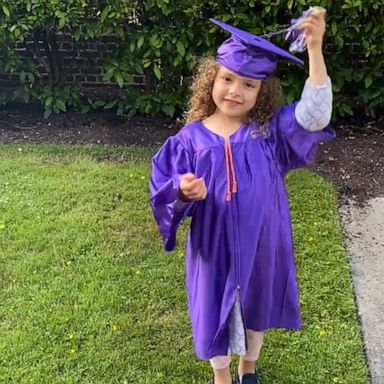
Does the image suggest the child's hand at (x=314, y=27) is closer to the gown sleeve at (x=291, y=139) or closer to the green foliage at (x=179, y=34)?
the gown sleeve at (x=291, y=139)

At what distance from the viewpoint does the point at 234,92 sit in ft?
7.75

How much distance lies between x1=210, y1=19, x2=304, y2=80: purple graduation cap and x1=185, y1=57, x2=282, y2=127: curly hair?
0.25 feet

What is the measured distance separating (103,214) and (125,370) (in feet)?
4.92

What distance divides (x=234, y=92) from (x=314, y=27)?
0.36 metres

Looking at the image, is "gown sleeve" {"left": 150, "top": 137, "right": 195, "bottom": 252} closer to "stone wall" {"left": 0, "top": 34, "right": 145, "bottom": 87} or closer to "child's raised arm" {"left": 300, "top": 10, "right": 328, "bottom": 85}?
"child's raised arm" {"left": 300, "top": 10, "right": 328, "bottom": 85}

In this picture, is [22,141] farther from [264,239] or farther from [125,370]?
[264,239]

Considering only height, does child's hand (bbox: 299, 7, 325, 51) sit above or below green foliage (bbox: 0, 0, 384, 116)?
above

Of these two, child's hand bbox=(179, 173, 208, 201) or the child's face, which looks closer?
child's hand bbox=(179, 173, 208, 201)

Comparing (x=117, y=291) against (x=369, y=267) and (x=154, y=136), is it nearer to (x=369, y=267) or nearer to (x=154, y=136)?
(x=369, y=267)

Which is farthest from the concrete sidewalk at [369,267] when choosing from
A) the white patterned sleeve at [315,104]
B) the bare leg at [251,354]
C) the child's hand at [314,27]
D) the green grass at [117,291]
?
the child's hand at [314,27]

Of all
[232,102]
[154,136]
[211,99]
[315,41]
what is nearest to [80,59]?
[154,136]

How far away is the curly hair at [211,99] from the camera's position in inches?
95.7

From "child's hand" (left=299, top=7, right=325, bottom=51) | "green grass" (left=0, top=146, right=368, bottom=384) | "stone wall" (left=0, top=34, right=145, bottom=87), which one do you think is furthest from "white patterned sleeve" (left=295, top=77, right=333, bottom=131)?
"stone wall" (left=0, top=34, right=145, bottom=87)

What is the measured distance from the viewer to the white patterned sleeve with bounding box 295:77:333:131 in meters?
2.24
